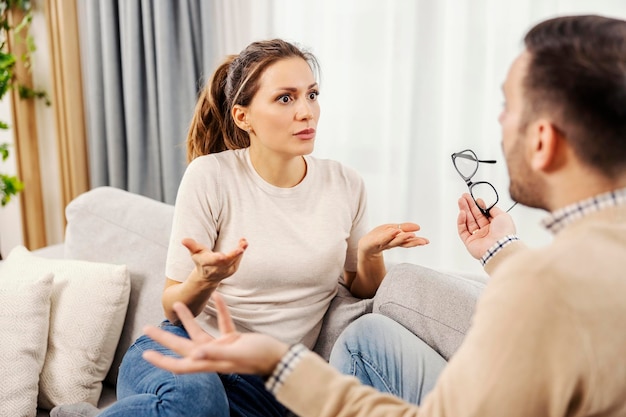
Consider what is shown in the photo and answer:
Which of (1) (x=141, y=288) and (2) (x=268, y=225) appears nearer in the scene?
(2) (x=268, y=225)

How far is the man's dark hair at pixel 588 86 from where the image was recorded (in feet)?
2.79

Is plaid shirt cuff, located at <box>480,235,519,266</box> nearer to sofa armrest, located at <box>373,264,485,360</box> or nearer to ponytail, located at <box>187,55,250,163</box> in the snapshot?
sofa armrest, located at <box>373,264,485,360</box>

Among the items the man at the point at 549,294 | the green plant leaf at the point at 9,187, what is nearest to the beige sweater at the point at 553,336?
the man at the point at 549,294

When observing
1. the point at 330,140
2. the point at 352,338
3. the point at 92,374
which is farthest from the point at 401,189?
the point at 92,374

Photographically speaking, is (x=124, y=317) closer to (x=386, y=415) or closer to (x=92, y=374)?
(x=92, y=374)

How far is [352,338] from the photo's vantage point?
1585 millimetres

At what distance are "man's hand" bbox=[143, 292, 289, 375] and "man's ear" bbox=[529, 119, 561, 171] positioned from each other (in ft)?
1.41

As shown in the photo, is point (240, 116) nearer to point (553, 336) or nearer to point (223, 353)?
point (223, 353)

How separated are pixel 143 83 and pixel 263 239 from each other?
1438 mm

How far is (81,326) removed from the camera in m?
1.87

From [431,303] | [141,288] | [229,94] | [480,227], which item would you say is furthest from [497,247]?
[141,288]

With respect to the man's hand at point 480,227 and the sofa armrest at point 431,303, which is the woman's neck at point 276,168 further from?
the man's hand at point 480,227

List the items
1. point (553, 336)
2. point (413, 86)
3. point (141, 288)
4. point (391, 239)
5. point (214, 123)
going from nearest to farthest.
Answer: point (553, 336) < point (391, 239) < point (214, 123) < point (141, 288) < point (413, 86)

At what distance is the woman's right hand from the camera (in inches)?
52.7
